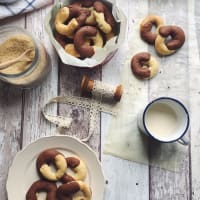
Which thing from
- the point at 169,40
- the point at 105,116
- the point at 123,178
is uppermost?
the point at 169,40

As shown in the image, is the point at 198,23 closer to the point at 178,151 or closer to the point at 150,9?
the point at 150,9

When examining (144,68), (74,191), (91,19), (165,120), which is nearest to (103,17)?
(91,19)

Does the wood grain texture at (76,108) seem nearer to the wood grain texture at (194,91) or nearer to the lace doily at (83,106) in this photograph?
the lace doily at (83,106)

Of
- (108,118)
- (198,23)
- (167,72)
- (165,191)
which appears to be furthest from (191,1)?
(165,191)

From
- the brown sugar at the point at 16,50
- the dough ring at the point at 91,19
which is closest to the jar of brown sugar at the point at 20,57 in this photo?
the brown sugar at the point at 16,50

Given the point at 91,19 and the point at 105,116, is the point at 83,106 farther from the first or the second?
the point at 91,19

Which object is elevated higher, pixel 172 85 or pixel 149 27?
pixel 149 27

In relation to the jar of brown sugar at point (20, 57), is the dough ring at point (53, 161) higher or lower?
lower
